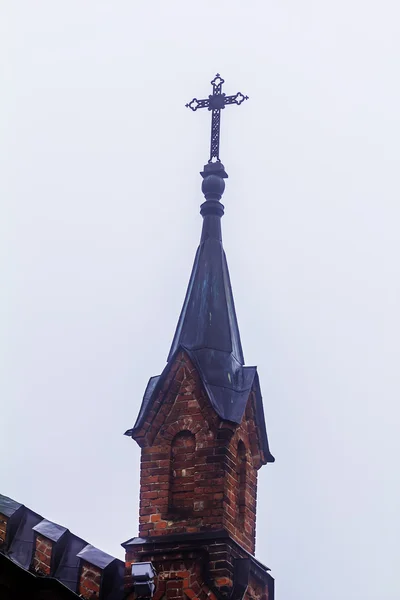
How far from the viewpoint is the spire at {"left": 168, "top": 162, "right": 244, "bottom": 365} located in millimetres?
19844

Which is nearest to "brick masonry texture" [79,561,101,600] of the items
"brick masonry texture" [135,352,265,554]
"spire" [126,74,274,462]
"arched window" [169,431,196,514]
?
"brick masonry texture" [135,352,265,554]

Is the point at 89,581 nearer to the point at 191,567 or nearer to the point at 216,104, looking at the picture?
the point at 191,567

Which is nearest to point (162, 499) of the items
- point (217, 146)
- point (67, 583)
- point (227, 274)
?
point (67, 583)

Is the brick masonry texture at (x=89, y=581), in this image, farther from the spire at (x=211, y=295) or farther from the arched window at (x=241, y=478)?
the spire at (x=211, y=295)

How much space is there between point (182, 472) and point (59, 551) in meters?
1.86

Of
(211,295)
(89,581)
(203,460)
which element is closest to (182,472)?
(203,460)

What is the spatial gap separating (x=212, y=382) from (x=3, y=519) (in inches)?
124

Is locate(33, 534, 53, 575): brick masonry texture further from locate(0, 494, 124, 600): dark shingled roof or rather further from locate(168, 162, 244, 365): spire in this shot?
locate(168, 162, 244, 365): spire

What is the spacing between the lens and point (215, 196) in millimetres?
21172

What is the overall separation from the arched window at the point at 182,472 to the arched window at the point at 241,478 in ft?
2.33

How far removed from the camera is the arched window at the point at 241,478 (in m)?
19.0

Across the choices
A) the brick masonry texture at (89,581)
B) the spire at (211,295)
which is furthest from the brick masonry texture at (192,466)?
the brick masonry texture at (89,581)

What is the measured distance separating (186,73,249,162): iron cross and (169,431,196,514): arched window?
178 inches

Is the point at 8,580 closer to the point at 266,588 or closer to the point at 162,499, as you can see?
the point at 162,499
